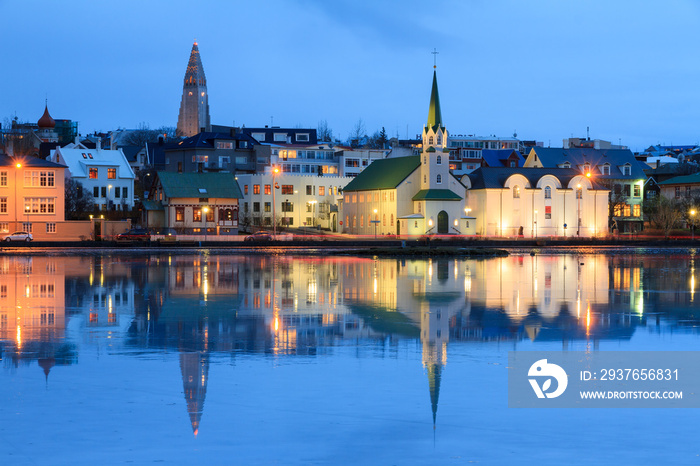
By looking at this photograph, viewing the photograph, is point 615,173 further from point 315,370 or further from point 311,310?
point 315,370

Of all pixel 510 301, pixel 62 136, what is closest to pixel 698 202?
pixel 510 301

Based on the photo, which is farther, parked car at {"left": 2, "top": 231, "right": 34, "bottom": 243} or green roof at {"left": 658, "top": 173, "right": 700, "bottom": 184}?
green roof at {"left": 658, "top": 173, "right": 700, "bottom": 184}

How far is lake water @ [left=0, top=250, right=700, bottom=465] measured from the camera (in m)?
12.0

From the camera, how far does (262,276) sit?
130 ft

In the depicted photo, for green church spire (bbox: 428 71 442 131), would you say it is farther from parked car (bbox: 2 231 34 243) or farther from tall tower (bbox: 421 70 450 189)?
parked car (bbox: 2 231 34 243)

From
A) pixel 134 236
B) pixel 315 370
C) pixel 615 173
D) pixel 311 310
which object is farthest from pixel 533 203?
pixel 315 370

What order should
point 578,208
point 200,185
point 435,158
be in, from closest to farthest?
point 578,208
point 200,185
point 435,158

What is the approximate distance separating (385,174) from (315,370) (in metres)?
89.3

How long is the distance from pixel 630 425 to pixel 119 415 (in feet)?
25.2

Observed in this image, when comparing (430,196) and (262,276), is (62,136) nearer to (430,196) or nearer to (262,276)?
(430,196)

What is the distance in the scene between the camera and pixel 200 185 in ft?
323

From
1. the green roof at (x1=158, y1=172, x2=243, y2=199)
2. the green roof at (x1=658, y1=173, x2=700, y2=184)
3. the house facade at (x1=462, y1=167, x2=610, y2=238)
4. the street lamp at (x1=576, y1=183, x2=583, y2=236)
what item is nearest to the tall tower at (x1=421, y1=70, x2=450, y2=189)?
the house facade at (x1=462, y1=167, x2=610, y2=238)

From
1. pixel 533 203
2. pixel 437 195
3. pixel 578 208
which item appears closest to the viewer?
pixel 437 195

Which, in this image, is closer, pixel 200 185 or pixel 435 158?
pixel 200 185
